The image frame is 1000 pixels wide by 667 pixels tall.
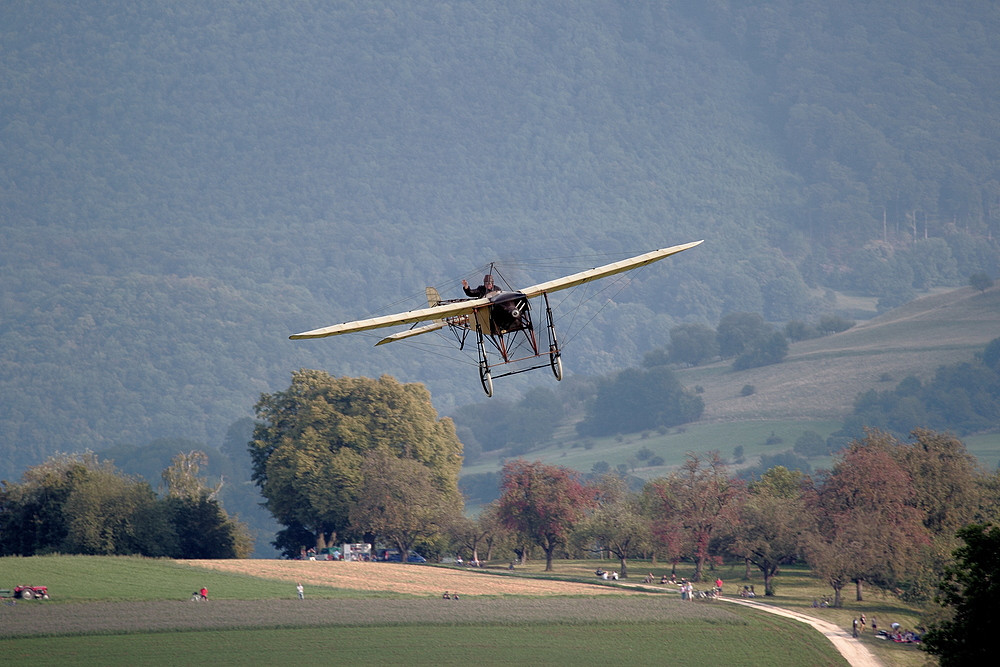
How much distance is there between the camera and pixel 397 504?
104m

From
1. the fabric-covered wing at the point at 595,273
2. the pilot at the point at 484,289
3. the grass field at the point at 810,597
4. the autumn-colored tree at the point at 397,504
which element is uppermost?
the fabric-covered wing at the point at 595,273

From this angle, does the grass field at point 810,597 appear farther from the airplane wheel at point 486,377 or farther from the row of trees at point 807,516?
the airplane wheel at point 486,377

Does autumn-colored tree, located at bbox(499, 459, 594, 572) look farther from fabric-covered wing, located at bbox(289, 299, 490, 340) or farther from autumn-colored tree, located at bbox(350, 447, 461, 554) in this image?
fabric-covered wing, located at bbox(289, 299, 490, 340)

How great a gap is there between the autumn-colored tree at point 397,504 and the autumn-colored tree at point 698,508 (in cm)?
2176

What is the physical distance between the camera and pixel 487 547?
112 metres

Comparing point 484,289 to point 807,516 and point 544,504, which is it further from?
point 544,504

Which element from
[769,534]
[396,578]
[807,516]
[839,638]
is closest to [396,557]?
→ [396,578]

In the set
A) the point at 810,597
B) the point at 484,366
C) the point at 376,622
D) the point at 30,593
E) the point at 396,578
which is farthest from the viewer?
the point at 396,578

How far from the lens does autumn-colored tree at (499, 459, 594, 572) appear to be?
104m

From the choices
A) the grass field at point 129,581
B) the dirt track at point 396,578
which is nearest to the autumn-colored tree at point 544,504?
the dirt track at point 396,578

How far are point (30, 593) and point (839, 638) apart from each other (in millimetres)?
→ 50914

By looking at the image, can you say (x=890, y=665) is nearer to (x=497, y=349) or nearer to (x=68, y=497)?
(x=497, y=349)

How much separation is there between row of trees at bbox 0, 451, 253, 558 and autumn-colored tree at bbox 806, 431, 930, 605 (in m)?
53.6

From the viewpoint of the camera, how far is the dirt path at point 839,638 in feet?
208
